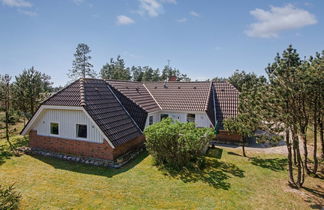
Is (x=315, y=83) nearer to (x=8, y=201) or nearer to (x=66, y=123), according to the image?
(x=8, y=201)

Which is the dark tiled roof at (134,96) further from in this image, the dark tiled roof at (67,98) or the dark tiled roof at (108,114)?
the dark tiled roof at (67,98)

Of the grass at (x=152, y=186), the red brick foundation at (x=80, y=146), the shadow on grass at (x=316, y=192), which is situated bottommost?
the shadow on grass at (x=316, y=192)

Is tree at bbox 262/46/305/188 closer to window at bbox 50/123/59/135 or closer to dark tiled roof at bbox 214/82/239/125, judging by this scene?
dark tiled roof at bbox 214/82/239/125

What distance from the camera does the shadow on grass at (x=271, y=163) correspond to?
12.3m

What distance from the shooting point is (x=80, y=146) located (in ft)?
42.4

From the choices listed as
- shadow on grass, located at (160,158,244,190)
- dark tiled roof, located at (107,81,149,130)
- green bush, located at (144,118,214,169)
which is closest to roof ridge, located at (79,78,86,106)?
dark tiled roof, located at (107,81,149,130)

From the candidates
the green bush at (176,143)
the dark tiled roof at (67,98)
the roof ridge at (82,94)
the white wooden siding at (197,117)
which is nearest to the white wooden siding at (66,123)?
the dark tiled roof at (67,98)

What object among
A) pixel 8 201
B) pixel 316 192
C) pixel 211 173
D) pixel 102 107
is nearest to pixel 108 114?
pixel 102 107

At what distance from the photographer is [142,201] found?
8.10m

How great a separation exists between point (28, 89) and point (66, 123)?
7.92 metres

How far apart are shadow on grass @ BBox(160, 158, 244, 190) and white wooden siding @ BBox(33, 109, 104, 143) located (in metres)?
5.19

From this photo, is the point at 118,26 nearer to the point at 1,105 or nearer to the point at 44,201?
the point at 1,105

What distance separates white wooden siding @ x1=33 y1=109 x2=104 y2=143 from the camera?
12.5 meters

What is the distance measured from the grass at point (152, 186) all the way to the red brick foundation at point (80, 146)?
94cm
